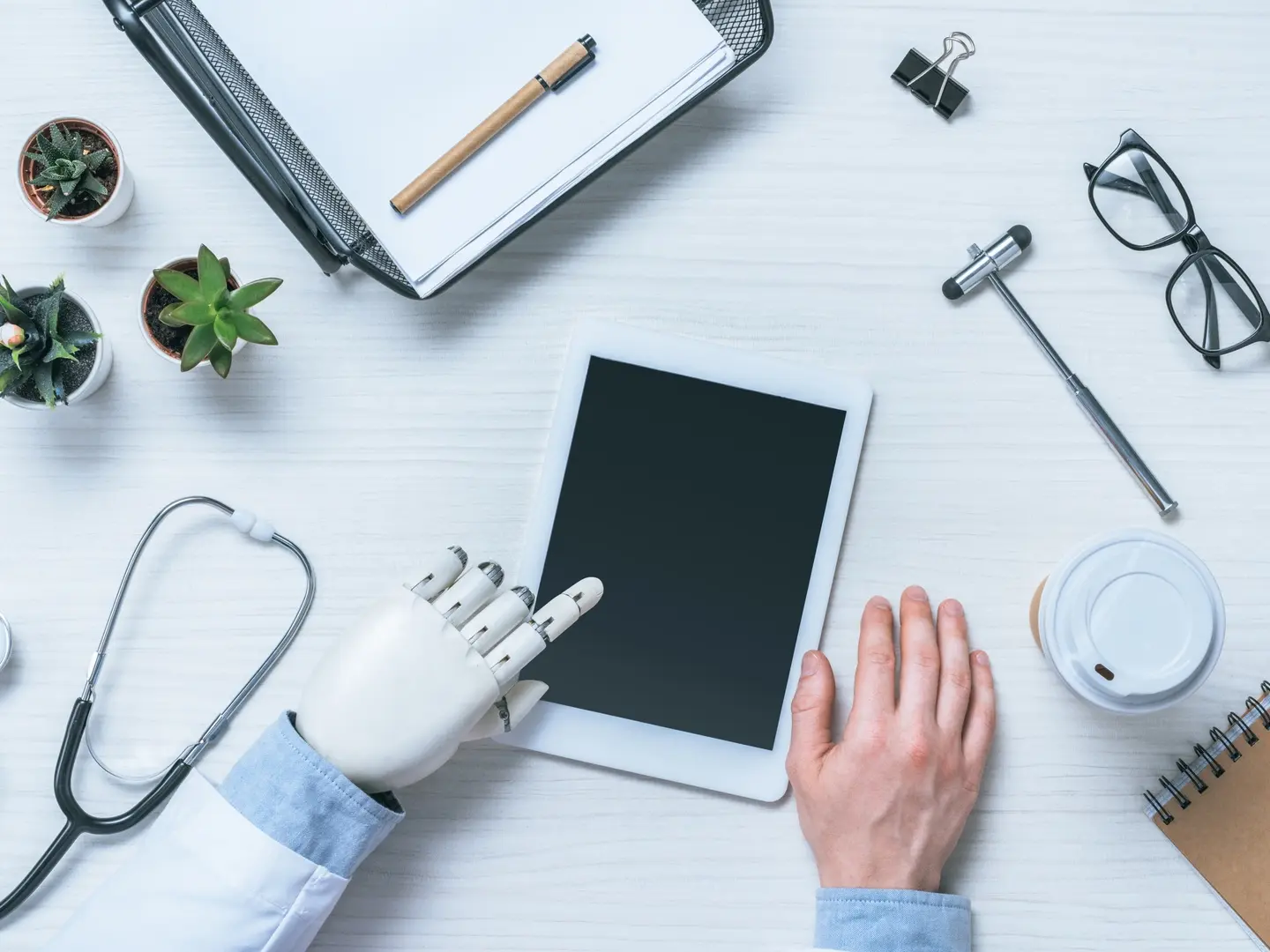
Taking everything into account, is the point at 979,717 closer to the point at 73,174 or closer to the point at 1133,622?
the point at 1133,622

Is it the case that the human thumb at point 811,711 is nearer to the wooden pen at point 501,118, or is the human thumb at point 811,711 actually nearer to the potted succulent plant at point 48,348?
the wooden pen at point 501,118

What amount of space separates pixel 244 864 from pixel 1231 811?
770mm

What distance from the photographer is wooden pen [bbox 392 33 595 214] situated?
747mm

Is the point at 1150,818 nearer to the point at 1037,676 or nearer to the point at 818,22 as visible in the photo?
the point at 1037,676

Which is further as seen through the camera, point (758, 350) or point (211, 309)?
point (758, 350)

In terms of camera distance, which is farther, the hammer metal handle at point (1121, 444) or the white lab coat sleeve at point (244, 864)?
the hammer metal handle at point (1121, 444)

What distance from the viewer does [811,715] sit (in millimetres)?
808

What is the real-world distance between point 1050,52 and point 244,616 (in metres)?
0.83

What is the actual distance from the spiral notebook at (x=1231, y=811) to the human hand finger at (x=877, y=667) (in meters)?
0.24

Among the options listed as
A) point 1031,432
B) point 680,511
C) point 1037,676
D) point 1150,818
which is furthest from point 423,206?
point 1150,818

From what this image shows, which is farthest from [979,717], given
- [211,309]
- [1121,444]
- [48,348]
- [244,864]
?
[48,348]

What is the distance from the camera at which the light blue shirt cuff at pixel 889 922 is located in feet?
2.54

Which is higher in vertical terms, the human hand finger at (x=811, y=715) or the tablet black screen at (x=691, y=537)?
the tablet black screen at (x=691, y=537)

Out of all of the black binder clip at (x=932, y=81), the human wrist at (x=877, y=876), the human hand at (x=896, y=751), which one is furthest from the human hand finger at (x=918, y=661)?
the black binder clip at (x=932, y=81)
